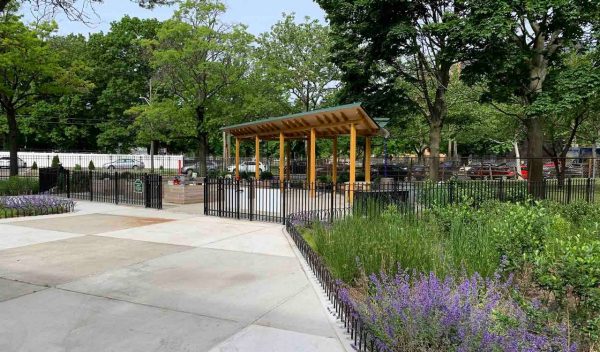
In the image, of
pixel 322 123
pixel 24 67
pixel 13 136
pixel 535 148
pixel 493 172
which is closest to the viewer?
pixel 322 123

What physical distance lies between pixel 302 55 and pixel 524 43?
1699 centimetres

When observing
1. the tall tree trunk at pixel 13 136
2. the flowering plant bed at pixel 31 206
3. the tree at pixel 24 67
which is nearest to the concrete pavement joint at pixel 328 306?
the flowering plant bed at pixel 31 206

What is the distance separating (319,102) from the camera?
3422cm

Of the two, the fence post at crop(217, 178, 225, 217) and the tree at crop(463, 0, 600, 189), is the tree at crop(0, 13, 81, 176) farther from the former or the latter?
the tree at crop(463, 0, 600, 189)

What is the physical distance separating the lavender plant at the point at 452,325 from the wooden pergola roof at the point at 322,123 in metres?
10.1

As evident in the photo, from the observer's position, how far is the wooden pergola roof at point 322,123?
14625 mm

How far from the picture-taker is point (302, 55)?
32375 millimetres

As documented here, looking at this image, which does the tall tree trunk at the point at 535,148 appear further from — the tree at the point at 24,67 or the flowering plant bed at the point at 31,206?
the tree at the point at 24,67

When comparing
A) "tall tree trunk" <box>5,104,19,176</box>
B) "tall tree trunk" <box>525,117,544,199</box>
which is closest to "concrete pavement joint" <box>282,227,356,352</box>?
"tall tree trunk" <box>525,117,544,199</box>

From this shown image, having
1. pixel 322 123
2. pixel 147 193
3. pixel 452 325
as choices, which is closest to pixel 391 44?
pixel 322 123

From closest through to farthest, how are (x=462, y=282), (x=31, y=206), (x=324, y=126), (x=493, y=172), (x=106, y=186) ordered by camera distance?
(x=462, y=282) < (x=31, y=206) < (x=324, y=126) < (x=106, y=186) < (x=493, y=172)

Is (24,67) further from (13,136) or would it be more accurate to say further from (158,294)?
(158,294)

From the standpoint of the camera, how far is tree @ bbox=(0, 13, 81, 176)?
62.0 ft

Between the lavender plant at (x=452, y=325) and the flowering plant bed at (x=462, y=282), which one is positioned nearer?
the lavender plant at (x=452, y=325)
